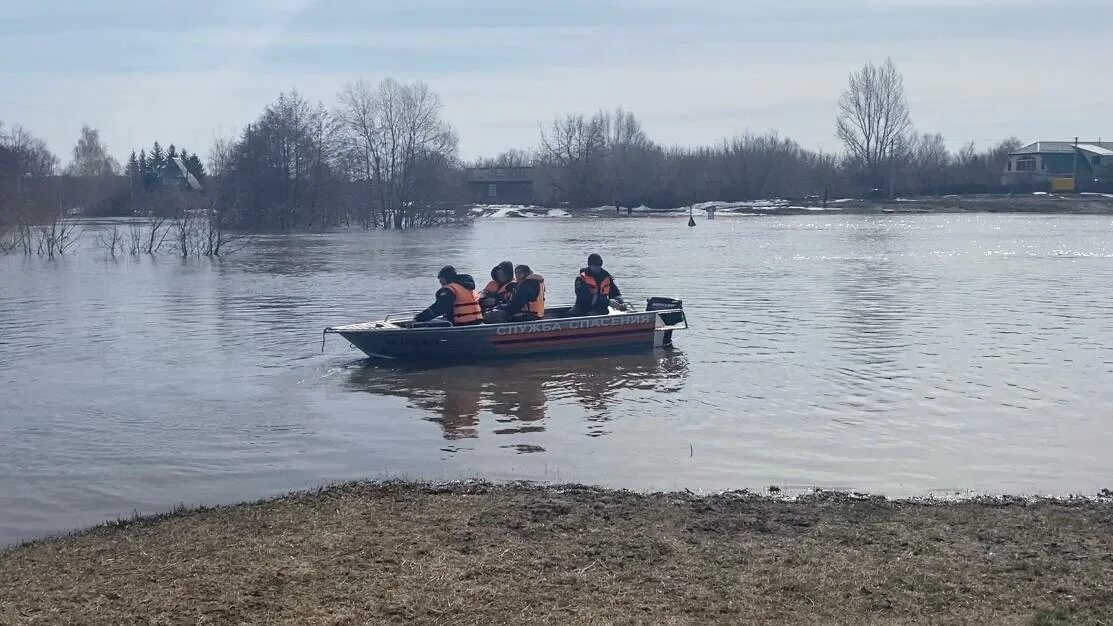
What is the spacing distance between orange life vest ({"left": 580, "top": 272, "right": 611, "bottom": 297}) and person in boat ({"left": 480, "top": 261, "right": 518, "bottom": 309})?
3.70 feet

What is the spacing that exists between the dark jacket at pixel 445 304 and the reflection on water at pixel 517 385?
91 centimetres

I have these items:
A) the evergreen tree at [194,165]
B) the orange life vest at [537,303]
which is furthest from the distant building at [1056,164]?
the orange life vest at [537,303]

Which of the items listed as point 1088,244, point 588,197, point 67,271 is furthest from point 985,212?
point 67,271

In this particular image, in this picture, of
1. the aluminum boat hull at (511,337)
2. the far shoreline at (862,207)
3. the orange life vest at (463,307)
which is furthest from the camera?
the far shoreline at (862,207)

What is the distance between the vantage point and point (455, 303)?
54.2 ft

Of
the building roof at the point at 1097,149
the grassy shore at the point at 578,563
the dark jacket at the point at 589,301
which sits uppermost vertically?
the building roof at the point at 1097,149

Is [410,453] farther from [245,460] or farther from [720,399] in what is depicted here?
[720,399]

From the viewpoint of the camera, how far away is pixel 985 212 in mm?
88500

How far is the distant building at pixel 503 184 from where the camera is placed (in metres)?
125

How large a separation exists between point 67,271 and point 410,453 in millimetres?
29439

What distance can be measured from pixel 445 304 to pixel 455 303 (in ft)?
0.52

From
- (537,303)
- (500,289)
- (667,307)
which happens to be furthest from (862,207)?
(537,303)

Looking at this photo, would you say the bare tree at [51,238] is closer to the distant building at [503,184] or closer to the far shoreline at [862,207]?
the far shoreline at [862,207]

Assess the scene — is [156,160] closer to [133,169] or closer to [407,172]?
[133,169]
